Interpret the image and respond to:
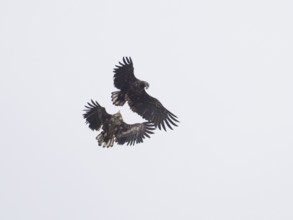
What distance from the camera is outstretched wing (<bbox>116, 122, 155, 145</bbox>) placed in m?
35.1

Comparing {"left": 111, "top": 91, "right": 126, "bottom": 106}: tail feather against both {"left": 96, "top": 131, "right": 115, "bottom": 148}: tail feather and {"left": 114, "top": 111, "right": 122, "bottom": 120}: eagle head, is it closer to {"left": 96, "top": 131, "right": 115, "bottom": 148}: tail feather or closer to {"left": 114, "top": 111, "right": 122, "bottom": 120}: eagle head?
{"left": 114, "top": 111, "right": 122, "bottom": 120}: eagle head

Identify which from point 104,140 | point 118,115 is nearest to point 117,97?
point 118,115

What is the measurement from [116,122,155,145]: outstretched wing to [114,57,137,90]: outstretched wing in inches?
66.4

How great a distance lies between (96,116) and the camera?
35.9m

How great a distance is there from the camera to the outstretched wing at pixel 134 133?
115 feet

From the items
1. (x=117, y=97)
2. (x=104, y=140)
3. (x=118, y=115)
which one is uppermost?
(x=117, y=97)

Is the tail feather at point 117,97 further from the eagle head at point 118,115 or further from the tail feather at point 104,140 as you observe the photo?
the tail feather at point 104,140

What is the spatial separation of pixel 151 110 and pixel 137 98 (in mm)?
789

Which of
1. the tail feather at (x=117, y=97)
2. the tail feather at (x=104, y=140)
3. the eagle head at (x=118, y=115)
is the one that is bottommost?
the tail feather at (x=104, y=140)

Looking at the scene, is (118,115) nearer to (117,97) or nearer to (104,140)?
(117,97)

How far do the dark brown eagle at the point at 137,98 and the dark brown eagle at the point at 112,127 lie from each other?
1.90 feet

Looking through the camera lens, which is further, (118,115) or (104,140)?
(118,115)

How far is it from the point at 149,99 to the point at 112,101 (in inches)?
62.2

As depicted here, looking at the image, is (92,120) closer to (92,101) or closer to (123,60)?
(92,101)
